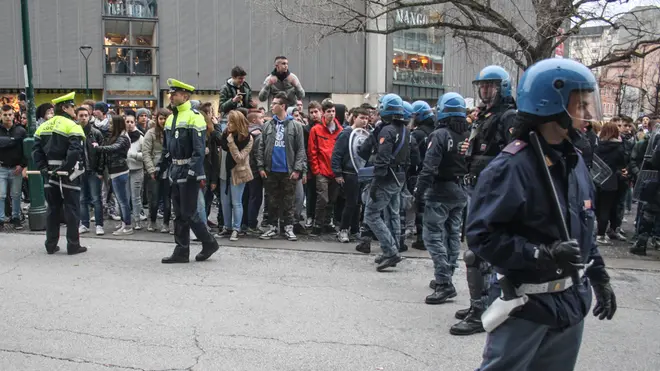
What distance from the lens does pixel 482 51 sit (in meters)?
18.1

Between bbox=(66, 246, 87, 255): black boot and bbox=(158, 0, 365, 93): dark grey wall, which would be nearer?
bbox=(66, 246, 87, 255): black boot

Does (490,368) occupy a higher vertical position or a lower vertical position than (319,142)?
lower

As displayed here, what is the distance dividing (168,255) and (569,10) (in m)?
11.1

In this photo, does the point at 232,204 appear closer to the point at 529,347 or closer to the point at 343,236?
the point at 343,236

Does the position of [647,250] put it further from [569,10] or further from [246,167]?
[569,10]

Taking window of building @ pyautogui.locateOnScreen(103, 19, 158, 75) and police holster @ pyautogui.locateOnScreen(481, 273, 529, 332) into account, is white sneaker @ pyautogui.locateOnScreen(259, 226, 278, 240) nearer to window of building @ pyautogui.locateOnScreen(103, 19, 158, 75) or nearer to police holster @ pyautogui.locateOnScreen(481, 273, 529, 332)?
police holster @ pyautogui.locateOnScreen(481, 273, 529, 332)

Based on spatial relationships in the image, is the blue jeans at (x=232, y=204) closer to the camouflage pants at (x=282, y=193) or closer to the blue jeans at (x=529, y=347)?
the camouflage pants at (x=282, y=193)

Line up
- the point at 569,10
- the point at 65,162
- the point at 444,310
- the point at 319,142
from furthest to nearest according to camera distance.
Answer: the point at 569,10
the point at 319,142
the point at 65,162
the point at 444,310

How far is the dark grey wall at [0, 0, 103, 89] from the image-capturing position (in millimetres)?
30484

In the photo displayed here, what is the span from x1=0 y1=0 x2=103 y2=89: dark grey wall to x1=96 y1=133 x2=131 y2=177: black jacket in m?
24.3

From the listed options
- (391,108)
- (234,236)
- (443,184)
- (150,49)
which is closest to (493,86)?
(443,184)

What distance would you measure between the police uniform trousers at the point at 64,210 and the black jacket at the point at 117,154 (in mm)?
1391

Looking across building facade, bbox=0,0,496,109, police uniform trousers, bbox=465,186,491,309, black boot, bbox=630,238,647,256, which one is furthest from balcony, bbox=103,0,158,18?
police uniform trousers, bbox=465,186,491,309

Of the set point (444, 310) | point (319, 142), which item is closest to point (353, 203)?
point (319, 142)
